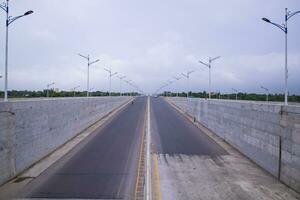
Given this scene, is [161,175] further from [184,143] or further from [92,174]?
[184,143]

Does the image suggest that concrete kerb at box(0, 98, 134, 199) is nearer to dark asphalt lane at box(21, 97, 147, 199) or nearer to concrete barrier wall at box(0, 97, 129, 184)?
concrete barrier wall at box(0, 97, 129, 184)

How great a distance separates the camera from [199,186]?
1170 centimetres

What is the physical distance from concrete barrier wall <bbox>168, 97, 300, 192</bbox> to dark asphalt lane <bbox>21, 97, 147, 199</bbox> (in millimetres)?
5682

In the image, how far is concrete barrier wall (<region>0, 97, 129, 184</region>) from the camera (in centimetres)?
1236

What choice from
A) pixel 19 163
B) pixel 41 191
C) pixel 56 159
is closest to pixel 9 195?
pixel 41 191

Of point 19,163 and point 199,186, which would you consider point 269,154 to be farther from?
point 19,163

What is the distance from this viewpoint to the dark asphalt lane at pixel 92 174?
10844 mm

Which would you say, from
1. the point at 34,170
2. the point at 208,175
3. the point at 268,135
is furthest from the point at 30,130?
the point at 268,135

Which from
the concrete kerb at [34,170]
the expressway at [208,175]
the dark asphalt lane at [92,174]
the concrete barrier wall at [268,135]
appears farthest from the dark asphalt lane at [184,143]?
the concrete kerb at [34,170]

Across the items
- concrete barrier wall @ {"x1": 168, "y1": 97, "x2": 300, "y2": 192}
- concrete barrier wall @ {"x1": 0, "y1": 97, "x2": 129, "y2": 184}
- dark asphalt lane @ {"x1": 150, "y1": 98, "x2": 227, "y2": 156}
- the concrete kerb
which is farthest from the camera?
dark asphalt lane @ {"x1": 150, "y1": 98, "x2": 227, "y2": 156}

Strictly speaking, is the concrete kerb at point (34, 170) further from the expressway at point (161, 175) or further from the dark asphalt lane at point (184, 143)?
the dark asphalt lane at point (184, 143)

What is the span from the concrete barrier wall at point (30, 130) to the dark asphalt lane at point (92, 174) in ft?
3.70

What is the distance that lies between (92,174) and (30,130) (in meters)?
3.92

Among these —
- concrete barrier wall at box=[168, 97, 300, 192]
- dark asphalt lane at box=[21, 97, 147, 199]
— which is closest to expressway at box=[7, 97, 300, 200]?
dark asphalt lane at box=[21, 97, 147, 199]
